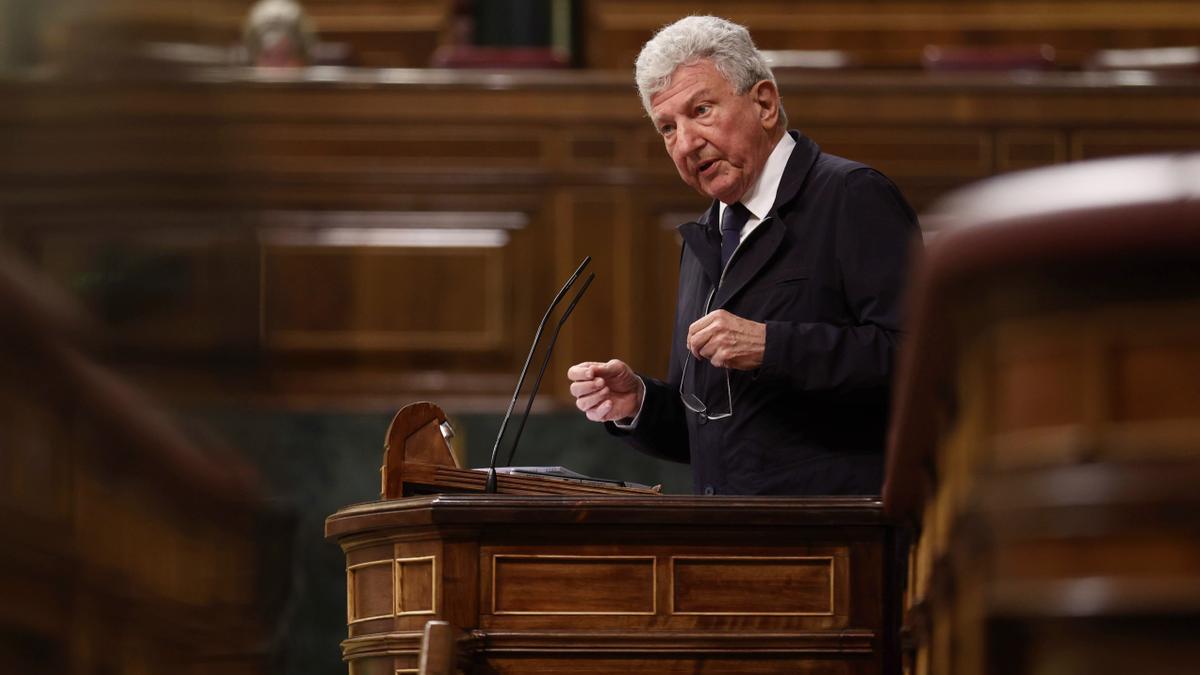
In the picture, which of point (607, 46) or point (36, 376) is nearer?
point (36, 376)

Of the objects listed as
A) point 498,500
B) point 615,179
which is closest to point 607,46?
point 615,179

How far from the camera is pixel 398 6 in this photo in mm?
4680

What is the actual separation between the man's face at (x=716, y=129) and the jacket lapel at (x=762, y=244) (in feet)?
0.21

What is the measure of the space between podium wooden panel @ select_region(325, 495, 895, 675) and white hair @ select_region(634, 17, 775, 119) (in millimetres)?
661

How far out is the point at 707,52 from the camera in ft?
6.59

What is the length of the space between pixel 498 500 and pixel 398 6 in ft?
11.0

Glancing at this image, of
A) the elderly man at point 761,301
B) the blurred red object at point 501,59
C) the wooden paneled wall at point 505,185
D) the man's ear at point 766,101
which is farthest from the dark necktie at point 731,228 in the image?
the blurred red object at point 501,59

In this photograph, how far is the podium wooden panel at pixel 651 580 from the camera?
157cm

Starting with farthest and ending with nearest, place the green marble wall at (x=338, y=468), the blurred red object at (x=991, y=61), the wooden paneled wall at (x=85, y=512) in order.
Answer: the blurred red object at (x=991, y=61)
the green marble wall at (x=338, y=468)
the wooden paneled wall at (x=85, y=512)

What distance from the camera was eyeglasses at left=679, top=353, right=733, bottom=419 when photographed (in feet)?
6.09

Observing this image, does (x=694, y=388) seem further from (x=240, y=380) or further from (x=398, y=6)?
(x=398, y=6)

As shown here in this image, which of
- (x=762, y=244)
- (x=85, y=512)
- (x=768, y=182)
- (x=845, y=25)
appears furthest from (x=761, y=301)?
(x=845, y=25)

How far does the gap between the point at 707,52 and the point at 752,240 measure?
280 mm

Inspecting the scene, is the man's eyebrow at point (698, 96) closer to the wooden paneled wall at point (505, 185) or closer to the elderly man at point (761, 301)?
the elderly man at point (761, 301)
